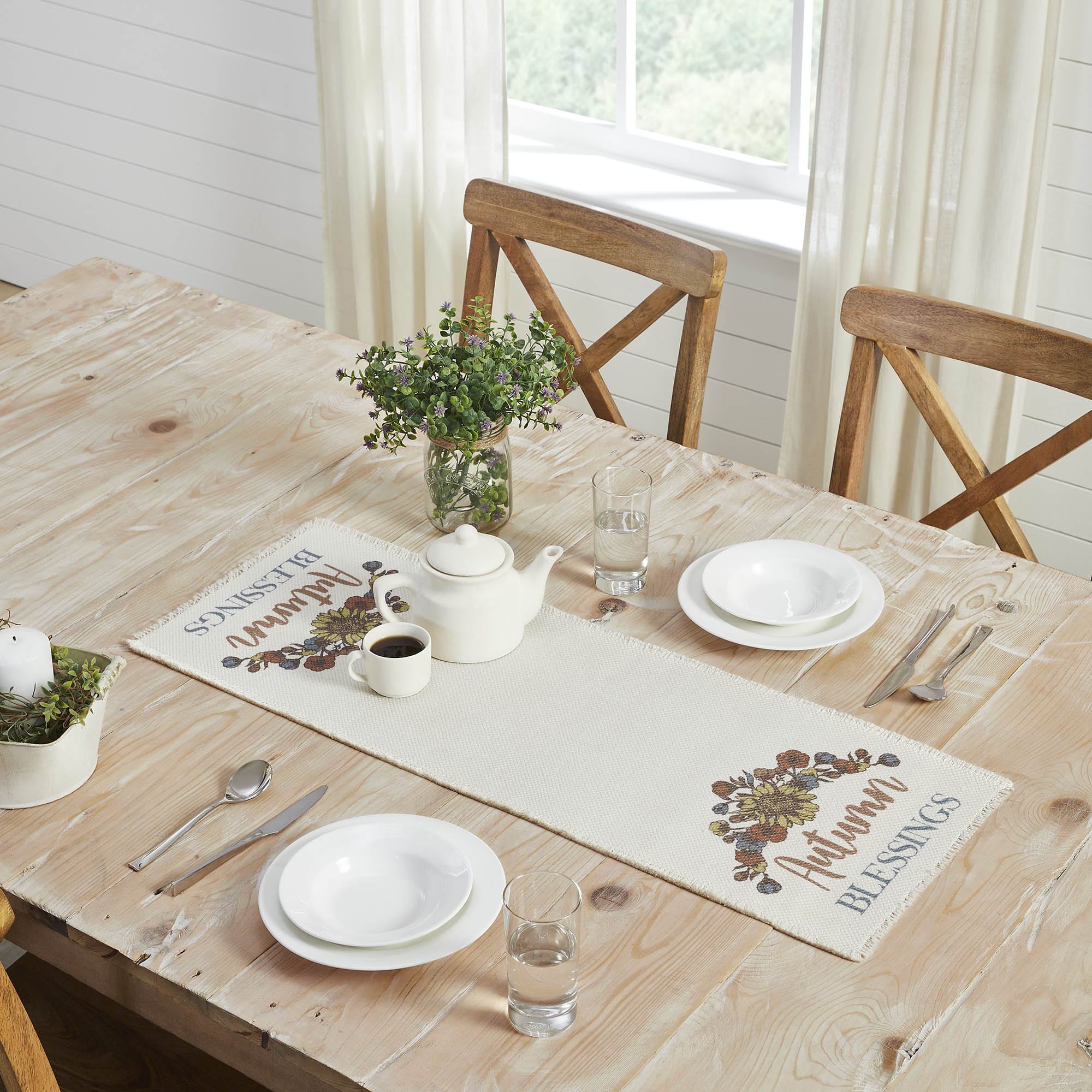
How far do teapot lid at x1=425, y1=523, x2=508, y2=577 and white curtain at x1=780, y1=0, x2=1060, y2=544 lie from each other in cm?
134

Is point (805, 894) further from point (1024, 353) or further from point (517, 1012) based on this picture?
point (1024, 353)

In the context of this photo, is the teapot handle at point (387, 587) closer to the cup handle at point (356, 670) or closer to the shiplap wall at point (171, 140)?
the cup handle at point (356, 670)

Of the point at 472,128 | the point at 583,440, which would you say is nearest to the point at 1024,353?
the point at 583,440

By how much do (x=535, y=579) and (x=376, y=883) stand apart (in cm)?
40

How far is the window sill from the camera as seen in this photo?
2799 millimetres

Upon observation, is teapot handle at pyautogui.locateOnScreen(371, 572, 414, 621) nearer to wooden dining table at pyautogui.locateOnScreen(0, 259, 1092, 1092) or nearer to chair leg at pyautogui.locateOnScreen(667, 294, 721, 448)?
wooden dining table at pyautogui.locateOnScreen(0, 259, 1092, 1092)

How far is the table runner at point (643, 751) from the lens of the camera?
117cm

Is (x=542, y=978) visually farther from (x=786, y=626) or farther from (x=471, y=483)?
(x=471, y=483)

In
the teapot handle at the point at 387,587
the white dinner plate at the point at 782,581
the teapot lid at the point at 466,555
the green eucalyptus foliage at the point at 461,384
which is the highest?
the green eucalyptus foliage at the point at 461,384

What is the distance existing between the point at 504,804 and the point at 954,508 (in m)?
0.84

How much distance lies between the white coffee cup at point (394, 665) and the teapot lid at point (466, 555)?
0.07 metres

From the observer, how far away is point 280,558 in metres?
1.58

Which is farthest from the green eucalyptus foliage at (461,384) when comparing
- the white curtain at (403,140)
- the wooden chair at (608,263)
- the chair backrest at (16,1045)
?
the white curtain at (403,140)

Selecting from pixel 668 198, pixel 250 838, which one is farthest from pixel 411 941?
pixel 668 198
